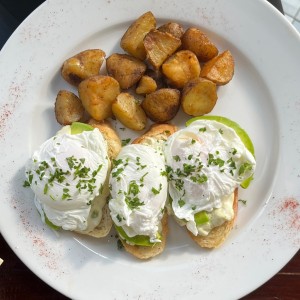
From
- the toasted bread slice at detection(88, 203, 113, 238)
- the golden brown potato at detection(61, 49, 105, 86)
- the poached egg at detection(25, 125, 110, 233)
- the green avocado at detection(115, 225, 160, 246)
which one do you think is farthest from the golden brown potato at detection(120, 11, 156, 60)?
the green avocado at detection(115, 225, 160, 246)

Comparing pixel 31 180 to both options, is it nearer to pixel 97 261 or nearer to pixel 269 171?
→ pixel 97 261

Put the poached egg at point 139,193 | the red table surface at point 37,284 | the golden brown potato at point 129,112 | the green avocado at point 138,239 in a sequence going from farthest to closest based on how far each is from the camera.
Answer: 1. the red table surface at point 37,284
2. the golden brown potato at point 129,112
3. the green avocado at point 138,239
4. the poached egg at point 139,193

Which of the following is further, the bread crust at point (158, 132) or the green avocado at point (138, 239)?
the bread crust at point (158, 132)

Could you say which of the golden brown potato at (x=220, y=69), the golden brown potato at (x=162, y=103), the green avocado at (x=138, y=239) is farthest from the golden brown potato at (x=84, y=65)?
the green avocado at (x=138, y=239)

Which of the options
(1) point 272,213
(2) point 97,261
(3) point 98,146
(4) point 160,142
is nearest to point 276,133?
(1) point 272,213

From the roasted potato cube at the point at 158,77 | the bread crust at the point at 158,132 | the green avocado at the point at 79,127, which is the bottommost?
the bread crust at the point at 158,132

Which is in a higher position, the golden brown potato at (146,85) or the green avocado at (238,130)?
the golden brown potato at (146,85)

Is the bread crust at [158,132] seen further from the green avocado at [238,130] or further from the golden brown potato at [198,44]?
the golden brown potato at [198,44]
